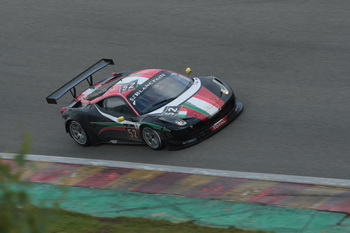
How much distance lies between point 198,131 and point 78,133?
8.26ft

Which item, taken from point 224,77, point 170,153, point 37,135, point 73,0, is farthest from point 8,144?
point 73,0

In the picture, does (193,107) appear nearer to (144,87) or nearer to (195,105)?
(195,105)

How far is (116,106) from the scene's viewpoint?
1047cm

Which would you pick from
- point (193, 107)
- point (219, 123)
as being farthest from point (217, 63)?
point (193, 107)

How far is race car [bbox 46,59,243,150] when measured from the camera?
388 inches

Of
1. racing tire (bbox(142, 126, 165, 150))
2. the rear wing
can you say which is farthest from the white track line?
the rear wing

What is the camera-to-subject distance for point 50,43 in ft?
51.8

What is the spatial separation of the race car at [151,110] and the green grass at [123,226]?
9.00 feet

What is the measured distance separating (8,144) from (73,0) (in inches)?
319

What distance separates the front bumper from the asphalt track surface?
159mm

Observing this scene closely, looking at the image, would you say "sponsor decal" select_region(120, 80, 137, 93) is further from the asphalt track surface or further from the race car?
the asphalt track surface

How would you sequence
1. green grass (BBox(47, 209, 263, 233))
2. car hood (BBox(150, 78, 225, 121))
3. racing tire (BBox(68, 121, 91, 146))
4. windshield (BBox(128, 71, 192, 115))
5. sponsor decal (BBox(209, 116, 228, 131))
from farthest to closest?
racing tire (BBox(68, 121, 91, 146)) → windshield (BBox(128, 71, 192, 115)) → sponsor decal (BBox(209, 116, 228, 131)) → car hood (BBox(150, 78, 225, 121)) → green grass (BBox(47, 209, 263, 233))

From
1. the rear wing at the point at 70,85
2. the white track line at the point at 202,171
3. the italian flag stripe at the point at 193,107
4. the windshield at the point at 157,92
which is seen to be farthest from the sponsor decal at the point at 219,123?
the rear wing at the point at 70,85

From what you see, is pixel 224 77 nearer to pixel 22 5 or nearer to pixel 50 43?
pixel 50 43
